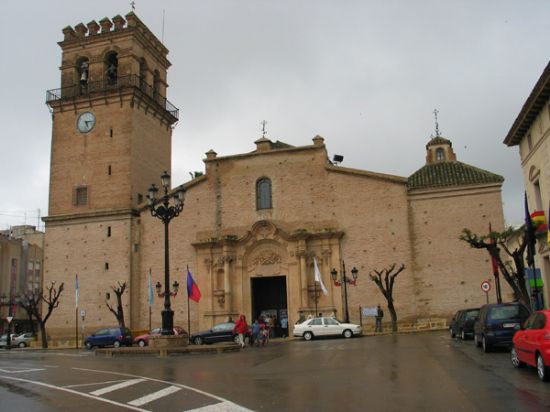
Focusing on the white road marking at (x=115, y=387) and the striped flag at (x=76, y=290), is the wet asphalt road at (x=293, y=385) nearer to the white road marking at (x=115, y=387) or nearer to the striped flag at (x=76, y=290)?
the white road marking at (x=115, y=387)

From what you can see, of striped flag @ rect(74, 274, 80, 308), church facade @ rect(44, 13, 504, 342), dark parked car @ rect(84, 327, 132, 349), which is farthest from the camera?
striped flag @ rect(74, 274, 80, 308)

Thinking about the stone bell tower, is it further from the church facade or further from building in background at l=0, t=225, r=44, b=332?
building in background at l=0, t=225, r=44, b=332

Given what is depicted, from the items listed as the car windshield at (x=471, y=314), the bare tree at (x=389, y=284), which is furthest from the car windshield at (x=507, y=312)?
the bare tree at (x=389, y=284)

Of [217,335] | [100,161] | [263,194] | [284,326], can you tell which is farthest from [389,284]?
[100,161]

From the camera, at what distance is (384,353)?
1834cm

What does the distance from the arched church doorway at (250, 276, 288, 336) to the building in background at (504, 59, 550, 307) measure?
17.5m

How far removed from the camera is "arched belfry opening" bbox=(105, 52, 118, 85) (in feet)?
140

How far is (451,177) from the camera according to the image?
36.8 metres

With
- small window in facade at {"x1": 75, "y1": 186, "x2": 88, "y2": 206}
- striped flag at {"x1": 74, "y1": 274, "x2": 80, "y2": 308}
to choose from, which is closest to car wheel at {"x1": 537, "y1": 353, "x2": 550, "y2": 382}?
striped flag at {"x1": 74, "y1": 274, "x2": 80, "y2": 308}

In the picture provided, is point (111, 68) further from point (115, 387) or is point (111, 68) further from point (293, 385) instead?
point (293, 385)

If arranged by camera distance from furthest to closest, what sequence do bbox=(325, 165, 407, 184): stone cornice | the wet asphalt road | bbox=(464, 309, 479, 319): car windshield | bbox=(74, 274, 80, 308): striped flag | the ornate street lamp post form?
bbox=(74, 274, 80, 308): striped flag, bbox=(325, 165, 407, 184): stone cornice, the ornate street lamp post, bbox=(464, 309, 479, 319): car windshield, the wet asphalt road

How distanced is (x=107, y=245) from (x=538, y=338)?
33.2 meters

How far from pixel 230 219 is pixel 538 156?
2119 cm

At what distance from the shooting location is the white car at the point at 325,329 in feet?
100
